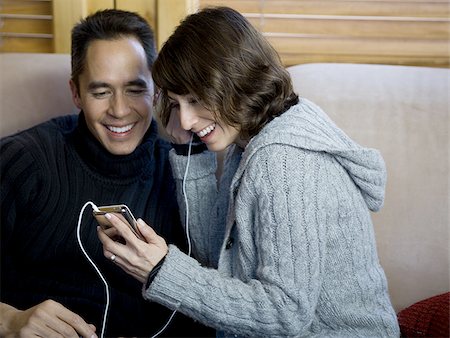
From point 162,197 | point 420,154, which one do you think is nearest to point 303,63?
point 420,154

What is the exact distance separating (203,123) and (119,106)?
33cm

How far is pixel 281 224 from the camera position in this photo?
1.26m

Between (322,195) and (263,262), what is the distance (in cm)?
17

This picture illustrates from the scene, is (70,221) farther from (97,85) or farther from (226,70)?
(226,70)

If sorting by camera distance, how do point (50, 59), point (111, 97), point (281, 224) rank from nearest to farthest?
point (281, 224), point (111, 97), point (50, 59)

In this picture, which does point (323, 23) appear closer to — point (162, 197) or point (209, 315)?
point (162, 197)

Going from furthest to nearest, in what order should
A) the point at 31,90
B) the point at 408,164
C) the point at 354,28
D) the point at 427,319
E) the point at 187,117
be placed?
the point at 354,28, the point at 31,90, the point at 408,164, the point at 427,319, the point at 187,117

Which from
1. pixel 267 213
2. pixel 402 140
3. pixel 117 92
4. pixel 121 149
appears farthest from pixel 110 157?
pixel 402 140

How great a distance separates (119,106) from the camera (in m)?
1.66

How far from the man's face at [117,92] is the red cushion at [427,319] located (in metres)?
0.76

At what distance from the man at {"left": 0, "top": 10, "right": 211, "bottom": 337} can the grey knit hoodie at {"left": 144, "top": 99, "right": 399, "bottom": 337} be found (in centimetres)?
37

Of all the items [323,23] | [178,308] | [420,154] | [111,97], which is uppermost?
[323,23]

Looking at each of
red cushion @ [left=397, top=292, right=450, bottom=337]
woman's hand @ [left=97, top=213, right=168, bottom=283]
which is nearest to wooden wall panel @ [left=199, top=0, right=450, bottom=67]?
red cushion @ [left=397, top=292, right=450, bottom=337]

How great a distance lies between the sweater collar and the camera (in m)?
1.71
